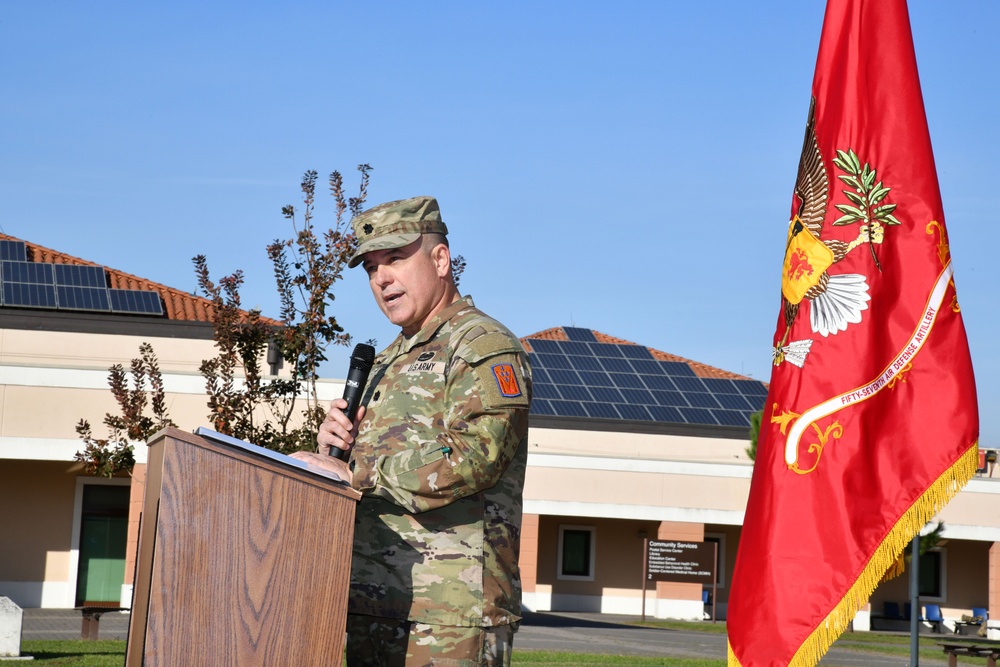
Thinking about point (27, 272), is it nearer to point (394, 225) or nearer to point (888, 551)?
point (888, 551)

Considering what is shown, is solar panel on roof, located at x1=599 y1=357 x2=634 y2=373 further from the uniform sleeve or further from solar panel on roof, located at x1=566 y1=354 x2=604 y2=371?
the uniform sleeve

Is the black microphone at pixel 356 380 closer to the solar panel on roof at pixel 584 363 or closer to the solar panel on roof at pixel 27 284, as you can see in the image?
the solar panel on roof at pixel 27 284

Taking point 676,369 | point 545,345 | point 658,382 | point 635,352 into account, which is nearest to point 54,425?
point 545,345

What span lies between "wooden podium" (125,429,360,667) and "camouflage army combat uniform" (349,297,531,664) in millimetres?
406

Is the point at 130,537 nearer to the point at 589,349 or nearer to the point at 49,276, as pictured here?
the point at 49,276

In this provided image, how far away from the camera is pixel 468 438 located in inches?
138

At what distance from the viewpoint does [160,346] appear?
1120 inches

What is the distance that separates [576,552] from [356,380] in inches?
1234

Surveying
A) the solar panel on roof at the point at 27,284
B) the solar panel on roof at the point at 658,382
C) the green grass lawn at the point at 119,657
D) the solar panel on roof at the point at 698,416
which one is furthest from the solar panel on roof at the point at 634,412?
the solar panel on roof at the point at 27,284

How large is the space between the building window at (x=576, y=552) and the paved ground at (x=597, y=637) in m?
6.17

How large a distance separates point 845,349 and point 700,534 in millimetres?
27901

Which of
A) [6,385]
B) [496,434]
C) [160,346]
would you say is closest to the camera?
[496,434]

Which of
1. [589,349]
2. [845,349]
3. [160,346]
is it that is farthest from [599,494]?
[845,349]

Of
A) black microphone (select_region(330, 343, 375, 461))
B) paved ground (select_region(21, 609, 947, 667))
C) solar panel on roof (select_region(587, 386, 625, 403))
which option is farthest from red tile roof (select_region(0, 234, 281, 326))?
black microphone (select_region(330, 343, 375, 461))
